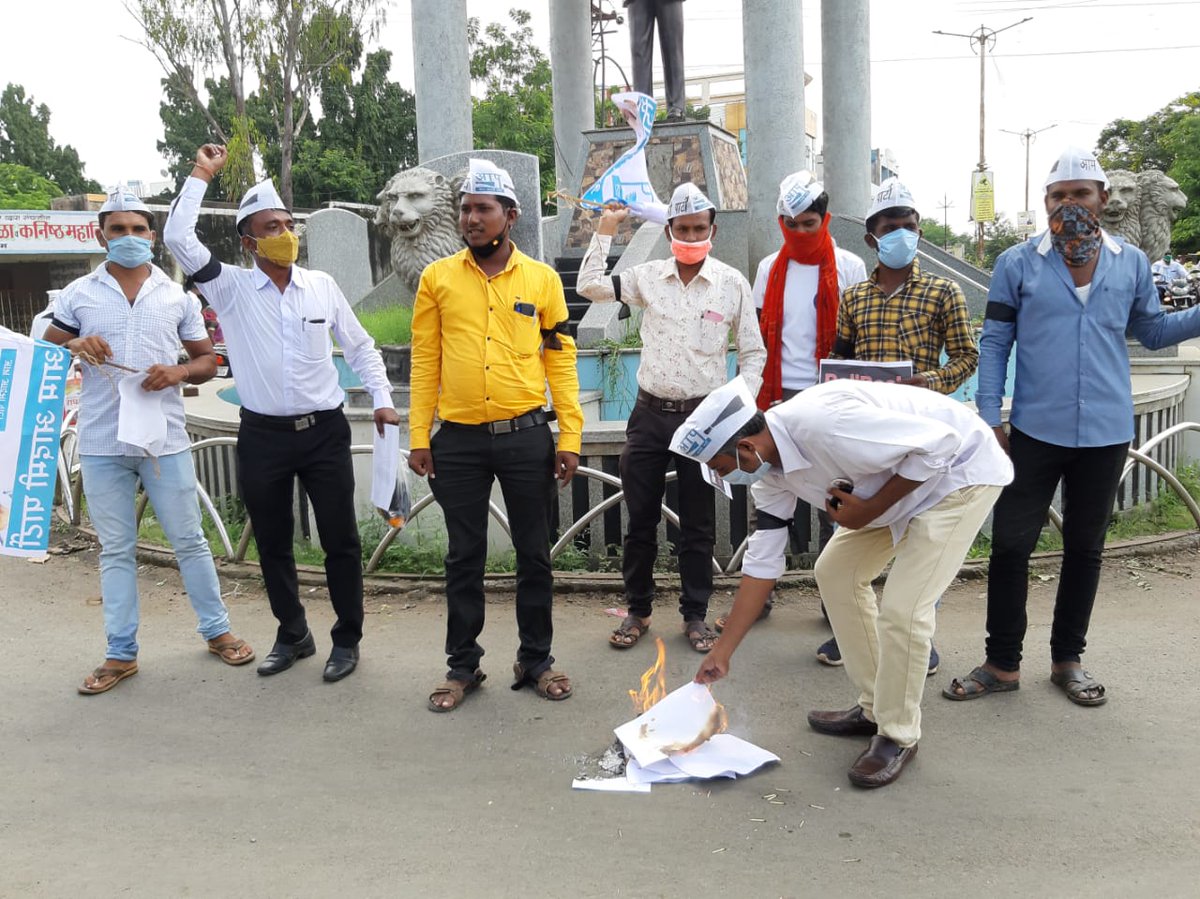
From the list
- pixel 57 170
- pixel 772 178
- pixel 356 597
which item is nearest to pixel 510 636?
pixel 356 597

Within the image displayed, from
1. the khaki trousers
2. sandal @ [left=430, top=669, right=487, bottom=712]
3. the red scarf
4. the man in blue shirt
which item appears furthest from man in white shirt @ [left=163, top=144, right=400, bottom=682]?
the man in blue shirt

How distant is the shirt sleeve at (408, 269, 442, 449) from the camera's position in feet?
14.2

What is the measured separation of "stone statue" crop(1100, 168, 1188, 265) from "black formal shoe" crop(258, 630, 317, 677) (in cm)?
811

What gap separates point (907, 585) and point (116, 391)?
3.43m

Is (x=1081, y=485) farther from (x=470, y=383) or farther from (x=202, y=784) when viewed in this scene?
(x=202, y=784)

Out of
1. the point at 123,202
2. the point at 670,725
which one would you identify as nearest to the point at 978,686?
the point at 670,725

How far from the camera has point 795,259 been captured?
4.88 m

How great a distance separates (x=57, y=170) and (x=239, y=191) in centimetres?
2656

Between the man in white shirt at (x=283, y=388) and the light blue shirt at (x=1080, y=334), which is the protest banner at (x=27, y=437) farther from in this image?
the light blue shirt at (x=1080, y=334)

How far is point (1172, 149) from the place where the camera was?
36531mm

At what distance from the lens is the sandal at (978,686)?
429 centimetres

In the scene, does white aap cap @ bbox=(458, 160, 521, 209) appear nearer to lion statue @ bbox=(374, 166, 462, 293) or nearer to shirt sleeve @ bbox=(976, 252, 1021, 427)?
shirt sleeve @ bbox=(976, 252, 1021, 427)

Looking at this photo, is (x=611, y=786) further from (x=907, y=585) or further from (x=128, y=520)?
(x=128, y=520)

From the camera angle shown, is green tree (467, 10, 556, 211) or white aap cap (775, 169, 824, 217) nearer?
white aap cap (775, 169, 824, 217)
